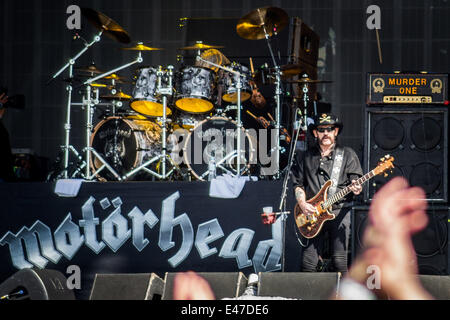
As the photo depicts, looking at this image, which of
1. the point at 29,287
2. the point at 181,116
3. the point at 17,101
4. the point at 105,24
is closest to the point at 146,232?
the point at 29,287

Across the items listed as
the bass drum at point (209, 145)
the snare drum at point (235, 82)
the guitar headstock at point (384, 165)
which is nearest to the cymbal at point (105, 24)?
the snare drum at point (235, 82)

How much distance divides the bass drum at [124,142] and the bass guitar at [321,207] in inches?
102

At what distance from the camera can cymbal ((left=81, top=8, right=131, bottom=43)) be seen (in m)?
6.92

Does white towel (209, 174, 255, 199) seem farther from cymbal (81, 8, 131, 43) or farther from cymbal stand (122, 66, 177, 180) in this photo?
cymbal (81, 8, 131, 43)

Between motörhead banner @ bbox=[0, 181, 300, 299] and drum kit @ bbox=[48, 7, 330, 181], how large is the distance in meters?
0.85

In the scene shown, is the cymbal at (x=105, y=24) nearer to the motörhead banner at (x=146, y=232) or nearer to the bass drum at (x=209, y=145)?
the bass drum at (x=209, y=145)

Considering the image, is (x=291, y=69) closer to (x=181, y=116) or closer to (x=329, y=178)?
(x=181, y=116)

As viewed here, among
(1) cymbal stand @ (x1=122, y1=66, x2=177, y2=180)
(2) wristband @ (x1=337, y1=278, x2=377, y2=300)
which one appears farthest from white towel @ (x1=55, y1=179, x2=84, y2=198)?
(2) wristband @ (x1=337, y1=278, x2=377, y2=300)

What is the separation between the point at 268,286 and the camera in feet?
13.0

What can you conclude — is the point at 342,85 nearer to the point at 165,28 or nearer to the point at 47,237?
the point at 165,28

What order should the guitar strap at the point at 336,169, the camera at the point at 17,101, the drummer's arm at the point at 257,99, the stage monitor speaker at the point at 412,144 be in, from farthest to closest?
1. the camera at the point at 17,101
2. the drummer's arm at the point at 257,99
3. the stage monitor speaker at the point at 412,144
4. the guitar strap at the point at 336,169

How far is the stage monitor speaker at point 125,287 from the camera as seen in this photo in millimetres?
3975
